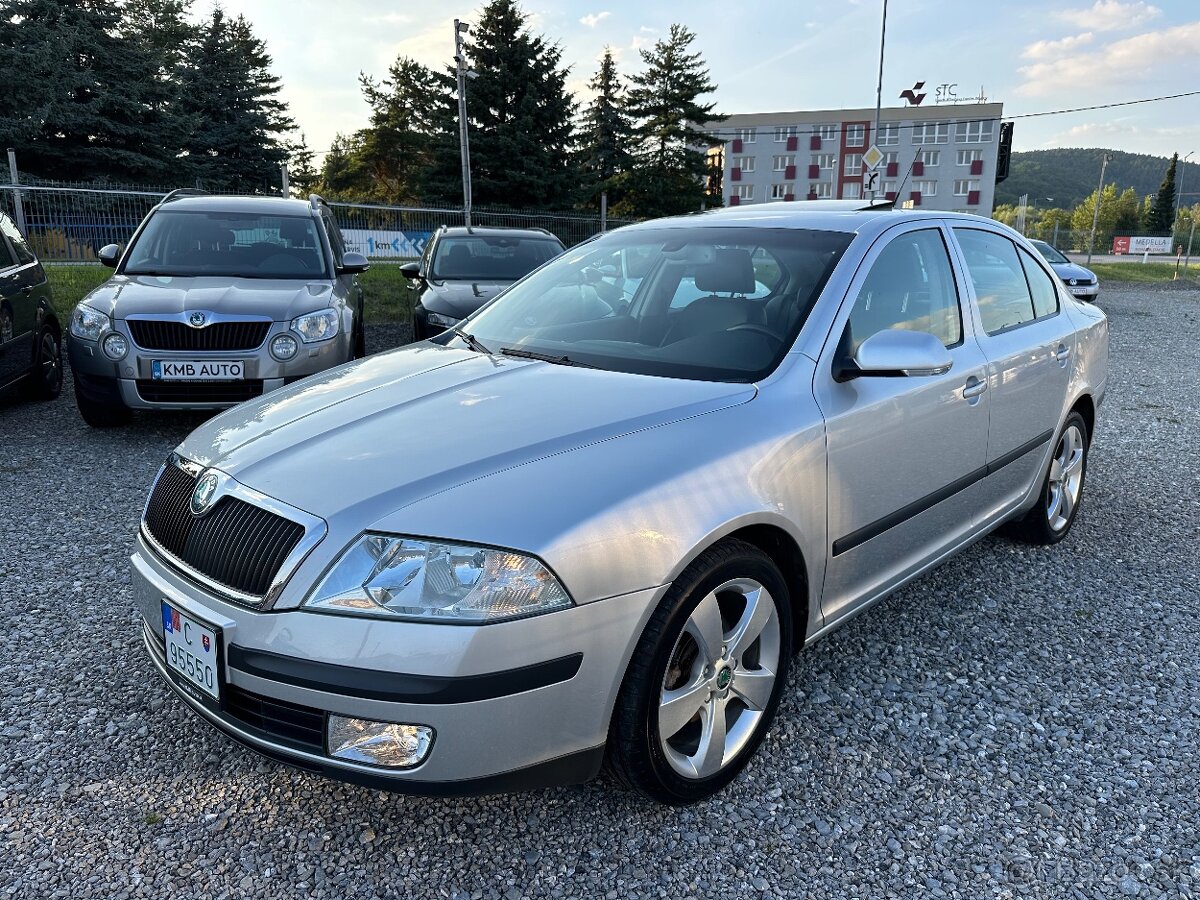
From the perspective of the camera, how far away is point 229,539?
2.12 metres

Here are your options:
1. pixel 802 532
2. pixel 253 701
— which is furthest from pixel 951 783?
pixel 253 701

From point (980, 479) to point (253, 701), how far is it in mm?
2779

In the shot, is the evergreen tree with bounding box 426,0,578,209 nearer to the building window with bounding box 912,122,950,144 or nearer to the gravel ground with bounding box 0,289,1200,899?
the gravel ground with bounding box 0,289,1200,899

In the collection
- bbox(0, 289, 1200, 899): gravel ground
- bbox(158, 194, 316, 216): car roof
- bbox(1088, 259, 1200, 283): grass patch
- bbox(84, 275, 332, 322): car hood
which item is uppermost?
bbox(158, 194, 316, 216): car roof

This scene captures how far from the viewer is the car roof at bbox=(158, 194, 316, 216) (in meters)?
7.23

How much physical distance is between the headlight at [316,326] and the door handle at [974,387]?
4.27 meters

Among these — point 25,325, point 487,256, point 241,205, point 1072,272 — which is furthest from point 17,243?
point 1072,272

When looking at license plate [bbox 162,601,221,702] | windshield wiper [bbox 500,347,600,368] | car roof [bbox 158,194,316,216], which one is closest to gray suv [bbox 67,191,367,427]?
car roof [bbox 158,194,316,216]

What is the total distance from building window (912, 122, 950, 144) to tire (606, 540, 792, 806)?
266 ft

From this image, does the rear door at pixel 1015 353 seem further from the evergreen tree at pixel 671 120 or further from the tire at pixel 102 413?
the evergreen tree at pixel 671 120

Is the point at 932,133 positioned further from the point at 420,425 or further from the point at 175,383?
the point at 420,425

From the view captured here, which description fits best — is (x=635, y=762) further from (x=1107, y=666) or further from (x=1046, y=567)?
(x=1046, y=567)

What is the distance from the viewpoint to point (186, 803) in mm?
2332

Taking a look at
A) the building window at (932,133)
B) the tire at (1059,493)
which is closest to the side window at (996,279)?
the tire at (1059,493)
